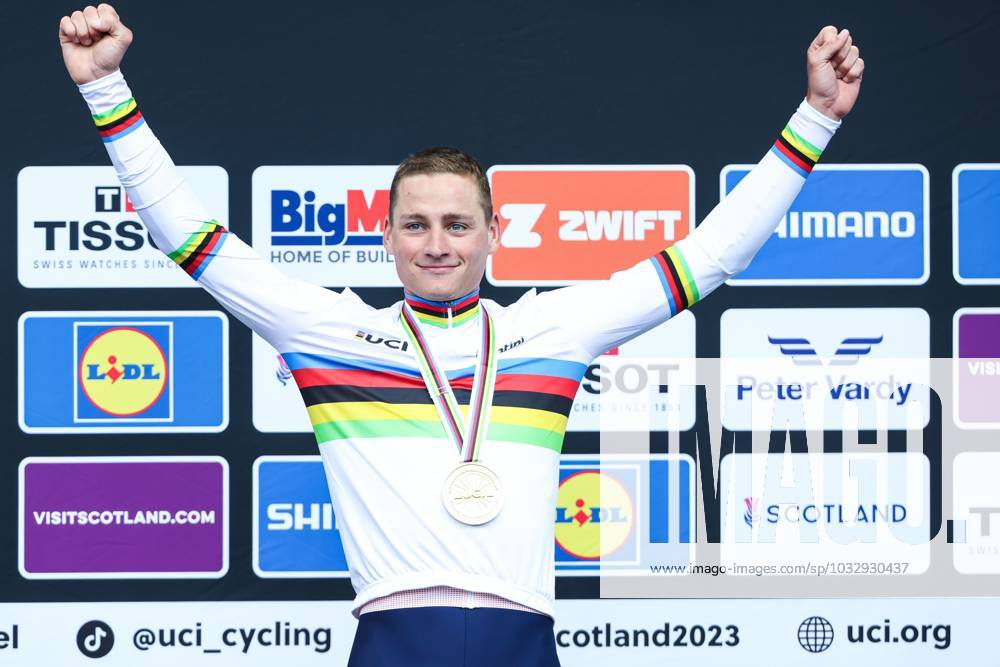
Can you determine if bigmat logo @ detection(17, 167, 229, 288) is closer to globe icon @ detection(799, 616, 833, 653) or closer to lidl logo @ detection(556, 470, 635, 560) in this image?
lidl logo @ detection(556, 470, 635, 560)

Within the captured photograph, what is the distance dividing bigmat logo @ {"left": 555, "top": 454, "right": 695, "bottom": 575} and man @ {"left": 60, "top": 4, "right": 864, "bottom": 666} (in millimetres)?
1131

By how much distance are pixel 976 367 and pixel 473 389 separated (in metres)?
1.78

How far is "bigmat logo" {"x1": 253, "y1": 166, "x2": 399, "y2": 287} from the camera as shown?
9.75 ft

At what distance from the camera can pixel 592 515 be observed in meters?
2.99

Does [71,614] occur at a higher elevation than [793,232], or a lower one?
lower

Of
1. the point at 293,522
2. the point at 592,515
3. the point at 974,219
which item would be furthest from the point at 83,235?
the point at 974,219

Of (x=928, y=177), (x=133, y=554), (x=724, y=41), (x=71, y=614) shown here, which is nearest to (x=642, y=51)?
(x=724, y=41)

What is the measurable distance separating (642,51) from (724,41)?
0.70ft

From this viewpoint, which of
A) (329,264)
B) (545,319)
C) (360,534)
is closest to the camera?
(360,534)

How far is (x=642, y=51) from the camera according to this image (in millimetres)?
3004

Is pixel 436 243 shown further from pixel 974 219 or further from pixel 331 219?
pixel 974 219

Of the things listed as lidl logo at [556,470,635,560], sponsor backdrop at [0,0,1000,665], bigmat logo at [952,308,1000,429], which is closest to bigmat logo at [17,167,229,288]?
sponsor backdrop at [0,0,1000,665]

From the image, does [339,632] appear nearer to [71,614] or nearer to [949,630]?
[71,614]

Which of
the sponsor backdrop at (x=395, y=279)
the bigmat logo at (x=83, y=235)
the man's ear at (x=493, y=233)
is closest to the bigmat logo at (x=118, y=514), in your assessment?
the sponsor backdrop at (x=395, y=279)
